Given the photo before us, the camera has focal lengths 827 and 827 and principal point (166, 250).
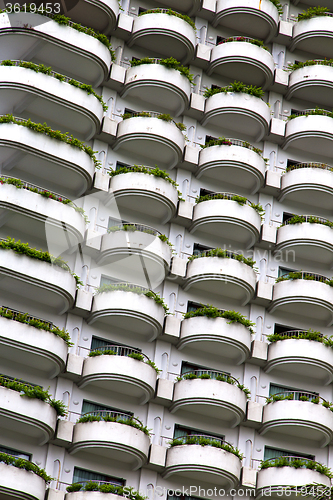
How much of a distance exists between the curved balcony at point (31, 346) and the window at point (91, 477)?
3.97 metres

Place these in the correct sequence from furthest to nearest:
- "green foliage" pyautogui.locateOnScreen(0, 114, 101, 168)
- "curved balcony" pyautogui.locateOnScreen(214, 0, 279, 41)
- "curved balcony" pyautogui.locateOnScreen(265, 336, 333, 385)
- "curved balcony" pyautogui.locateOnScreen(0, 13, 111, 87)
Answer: "curved balcony" pyautogui.locateOnScreen(214, 0, 279, 41) < "curved balcony" pyautogui.locateOnScreen(0, 13, 111, 87) < "curved balcony" pyautogui.locateOnScreen(265, 336, 333, 385) < "green foliage" pyautogui.locateOnScreen(0, 114, 101, 168)

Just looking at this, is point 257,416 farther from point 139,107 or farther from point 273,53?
point 273,53

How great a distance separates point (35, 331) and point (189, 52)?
1772cm

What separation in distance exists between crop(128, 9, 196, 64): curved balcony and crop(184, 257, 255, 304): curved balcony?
11.8 metres

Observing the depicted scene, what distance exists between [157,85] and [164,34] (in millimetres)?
3110

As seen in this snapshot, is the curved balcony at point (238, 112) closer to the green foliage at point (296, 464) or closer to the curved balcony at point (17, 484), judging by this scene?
the green foliage at point (296, 464)

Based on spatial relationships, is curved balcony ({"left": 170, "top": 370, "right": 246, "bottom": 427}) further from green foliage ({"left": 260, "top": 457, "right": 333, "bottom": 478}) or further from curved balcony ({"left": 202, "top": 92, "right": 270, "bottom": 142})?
curved balcony ({"left": 202, "top": 92, "right": 270, "bottom": 142})

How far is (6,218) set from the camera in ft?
114

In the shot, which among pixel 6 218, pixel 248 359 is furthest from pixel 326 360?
pixel 6 218

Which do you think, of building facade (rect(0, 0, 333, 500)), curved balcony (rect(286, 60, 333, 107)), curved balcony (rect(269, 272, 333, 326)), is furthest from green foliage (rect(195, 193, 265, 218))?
curved balcony (rect(286, 60, 333, 107))

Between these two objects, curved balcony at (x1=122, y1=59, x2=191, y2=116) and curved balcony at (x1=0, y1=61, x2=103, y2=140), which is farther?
curved balcony at (x1=122, y1=59, x2=191, y2=116)

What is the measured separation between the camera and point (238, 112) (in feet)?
135

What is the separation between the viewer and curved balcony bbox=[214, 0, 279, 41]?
43406 millimetres

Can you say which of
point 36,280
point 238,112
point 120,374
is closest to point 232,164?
point 238,112
